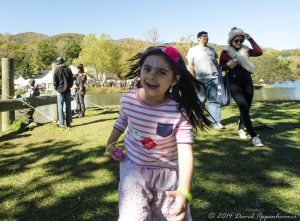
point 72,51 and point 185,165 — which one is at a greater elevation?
point 72,51

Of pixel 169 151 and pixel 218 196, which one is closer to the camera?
pixel 169 151

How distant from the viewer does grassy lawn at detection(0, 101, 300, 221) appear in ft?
11.8

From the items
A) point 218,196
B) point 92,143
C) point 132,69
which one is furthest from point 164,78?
point 92,143

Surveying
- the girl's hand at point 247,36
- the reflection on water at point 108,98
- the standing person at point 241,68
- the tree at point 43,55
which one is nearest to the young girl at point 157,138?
the standing person at point 241,68

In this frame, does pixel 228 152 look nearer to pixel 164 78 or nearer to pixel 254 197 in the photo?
pixel 254 197

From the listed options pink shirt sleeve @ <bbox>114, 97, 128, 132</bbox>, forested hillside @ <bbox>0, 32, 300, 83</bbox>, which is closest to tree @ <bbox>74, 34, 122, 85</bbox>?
forested hillside @ <bbox>0, 32, 300, 83</bbox>

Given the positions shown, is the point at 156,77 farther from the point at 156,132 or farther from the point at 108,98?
the point at 108,98

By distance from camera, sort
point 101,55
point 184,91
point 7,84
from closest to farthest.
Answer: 1. point 184,91
2. point 7,84
3. point 101,55

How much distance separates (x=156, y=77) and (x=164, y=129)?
384 millimetres

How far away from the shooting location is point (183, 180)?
2137mm

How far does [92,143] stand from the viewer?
22.9 ft

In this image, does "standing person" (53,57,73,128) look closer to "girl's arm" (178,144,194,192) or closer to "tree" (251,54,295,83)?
"girl's arm" (178,144,194,192)

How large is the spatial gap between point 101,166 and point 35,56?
134 m

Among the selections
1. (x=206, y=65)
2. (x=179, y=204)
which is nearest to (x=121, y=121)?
(x=179, y=204)
